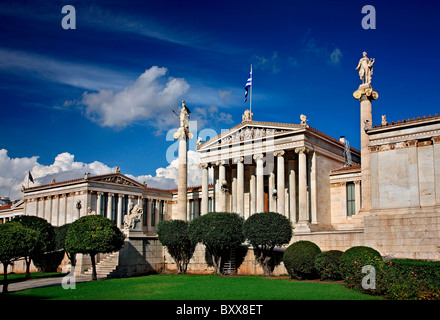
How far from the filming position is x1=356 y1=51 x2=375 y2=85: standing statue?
119 ft

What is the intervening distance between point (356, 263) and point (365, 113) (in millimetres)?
15767

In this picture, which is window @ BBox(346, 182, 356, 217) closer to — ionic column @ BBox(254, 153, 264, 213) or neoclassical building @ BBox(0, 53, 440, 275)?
neoclassical building @ BBox(0, 53, 440, 275)

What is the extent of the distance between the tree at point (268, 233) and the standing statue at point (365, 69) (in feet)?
41.5

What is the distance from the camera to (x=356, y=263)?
75.5 feet

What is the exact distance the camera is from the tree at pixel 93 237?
33562mm

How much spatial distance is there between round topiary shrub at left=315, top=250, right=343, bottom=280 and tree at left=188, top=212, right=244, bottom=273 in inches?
379

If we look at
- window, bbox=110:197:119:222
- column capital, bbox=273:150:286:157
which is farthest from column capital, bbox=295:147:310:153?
window, bbox=110:197:119:222

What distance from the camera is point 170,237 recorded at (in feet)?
131

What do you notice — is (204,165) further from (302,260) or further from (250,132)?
(302,260)

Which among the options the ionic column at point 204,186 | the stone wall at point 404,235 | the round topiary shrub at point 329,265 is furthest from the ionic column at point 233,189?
the round topiary shrub at point 329,265

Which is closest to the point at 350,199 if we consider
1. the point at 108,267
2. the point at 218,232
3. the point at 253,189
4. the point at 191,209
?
the point at 253,189

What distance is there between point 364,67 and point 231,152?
801 inches

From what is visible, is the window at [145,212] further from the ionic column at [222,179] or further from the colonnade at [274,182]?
the ionic column at [222,179]
